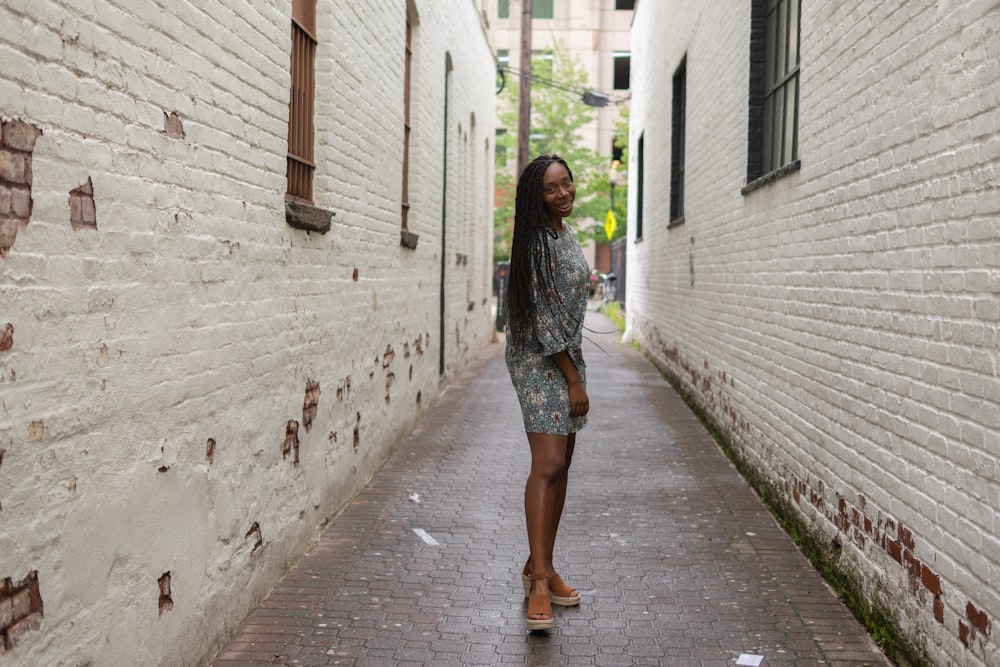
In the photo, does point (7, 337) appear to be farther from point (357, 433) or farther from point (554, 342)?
point (357, 433)

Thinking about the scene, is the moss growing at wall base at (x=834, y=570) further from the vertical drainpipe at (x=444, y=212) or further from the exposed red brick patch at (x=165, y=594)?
the vertical drainpipe at (x=444, y=212)

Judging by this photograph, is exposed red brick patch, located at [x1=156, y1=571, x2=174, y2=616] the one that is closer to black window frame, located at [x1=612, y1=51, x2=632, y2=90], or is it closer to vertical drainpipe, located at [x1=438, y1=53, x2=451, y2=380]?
vertical drainpipe, located at [x1=438, y1=53, x2=451, y2=380]

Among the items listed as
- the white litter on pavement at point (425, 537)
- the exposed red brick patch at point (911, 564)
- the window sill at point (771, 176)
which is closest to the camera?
the exposed red brick patch at point (911, 564)

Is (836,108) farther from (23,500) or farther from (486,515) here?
(23,500)

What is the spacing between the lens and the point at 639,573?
206 inches

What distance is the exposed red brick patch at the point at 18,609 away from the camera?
2.61 meters

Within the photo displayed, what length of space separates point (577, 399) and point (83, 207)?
2.27 metres

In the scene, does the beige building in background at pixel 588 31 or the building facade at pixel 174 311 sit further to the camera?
the beige building in background at pixel 588 31

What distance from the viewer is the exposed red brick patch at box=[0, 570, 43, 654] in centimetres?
261

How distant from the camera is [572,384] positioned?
4.59m

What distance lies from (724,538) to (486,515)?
1.42m

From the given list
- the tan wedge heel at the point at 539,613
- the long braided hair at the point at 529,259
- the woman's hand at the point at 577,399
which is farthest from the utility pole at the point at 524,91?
the tan wedge heel at the point at 539,613

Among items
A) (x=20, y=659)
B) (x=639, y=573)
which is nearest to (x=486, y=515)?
(x=639, y=573)

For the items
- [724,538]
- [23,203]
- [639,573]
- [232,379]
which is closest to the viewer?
[23,203]
